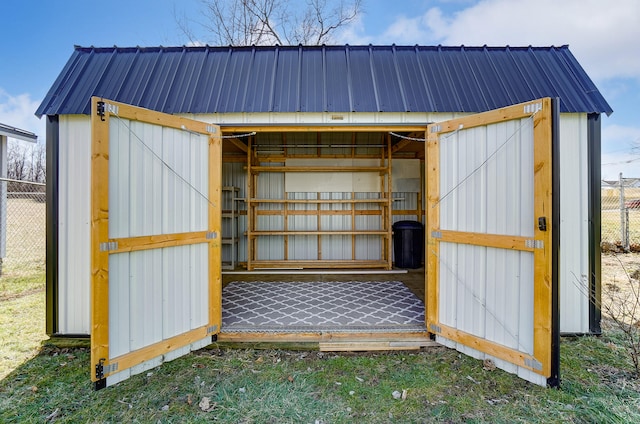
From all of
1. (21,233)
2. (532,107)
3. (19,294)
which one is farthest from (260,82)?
(21,233)

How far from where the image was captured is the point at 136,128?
8.32ft

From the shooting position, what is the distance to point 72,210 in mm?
3098

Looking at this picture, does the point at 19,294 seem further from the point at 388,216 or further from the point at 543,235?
the point at 543,235

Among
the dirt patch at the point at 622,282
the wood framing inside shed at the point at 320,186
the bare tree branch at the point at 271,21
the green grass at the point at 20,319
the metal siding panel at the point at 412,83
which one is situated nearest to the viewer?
the green grass at the point at 20,319

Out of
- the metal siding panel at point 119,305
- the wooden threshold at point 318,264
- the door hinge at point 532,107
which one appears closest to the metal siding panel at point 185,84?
the metal siding panel at point 119,305

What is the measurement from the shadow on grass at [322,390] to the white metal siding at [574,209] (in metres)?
0.61

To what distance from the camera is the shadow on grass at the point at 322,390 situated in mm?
2043

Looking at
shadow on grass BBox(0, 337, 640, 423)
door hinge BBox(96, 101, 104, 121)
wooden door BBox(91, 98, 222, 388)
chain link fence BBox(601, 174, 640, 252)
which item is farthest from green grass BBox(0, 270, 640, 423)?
chain link fence BBox(601, 174, 640, 252)

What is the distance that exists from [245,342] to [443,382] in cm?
184

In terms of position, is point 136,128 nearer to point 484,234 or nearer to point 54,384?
point 54,384

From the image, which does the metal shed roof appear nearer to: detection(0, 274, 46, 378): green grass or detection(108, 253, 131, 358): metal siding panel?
detection(0, 274, 46, 378): green grass

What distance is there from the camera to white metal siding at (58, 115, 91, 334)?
309cm

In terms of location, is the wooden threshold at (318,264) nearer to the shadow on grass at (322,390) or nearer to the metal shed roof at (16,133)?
the shadow on grass at (322,390)

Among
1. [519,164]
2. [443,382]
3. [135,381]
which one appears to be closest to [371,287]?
[443,382]
